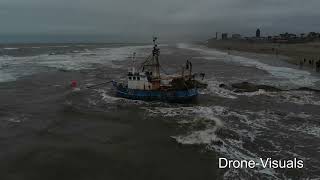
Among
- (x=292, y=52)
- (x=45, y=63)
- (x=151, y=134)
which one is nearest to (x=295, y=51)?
(x=292, y=52)

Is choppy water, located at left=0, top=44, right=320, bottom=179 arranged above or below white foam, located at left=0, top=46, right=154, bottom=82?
below

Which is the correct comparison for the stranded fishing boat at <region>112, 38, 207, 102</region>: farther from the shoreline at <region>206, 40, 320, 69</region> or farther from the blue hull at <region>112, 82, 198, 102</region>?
the shoreline at <region>206, 40, 320, 69</region>

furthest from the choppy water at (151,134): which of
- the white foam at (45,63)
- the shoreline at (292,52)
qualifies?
the shoreline at (292,52)

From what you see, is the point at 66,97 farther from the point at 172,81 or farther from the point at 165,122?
the point at 165,122

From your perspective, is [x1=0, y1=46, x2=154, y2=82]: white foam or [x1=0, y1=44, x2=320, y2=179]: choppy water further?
[x1=0, y1=46, x2=154, y2=82]: white foam

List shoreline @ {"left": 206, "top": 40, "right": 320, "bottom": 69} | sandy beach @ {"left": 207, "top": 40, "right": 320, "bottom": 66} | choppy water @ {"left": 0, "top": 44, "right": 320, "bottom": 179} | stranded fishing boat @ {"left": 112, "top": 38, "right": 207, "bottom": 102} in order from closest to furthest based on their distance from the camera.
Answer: choppy water @ {"left": 0, "top": 44, "right": 320, "bottom": 179}, stranded fishing boat @ {"left": 112, "top": 38, "right": 207, "bottom": 102}, shoreline @ {"left": 206, "top": 40, "right": 320, "bottom": 69}, sandy beach @ {"left": 207, "top": 40, "right": 320, "bottom": 66}

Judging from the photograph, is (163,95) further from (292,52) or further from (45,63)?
(292,52)

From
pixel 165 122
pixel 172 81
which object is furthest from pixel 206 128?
pixel 172 81

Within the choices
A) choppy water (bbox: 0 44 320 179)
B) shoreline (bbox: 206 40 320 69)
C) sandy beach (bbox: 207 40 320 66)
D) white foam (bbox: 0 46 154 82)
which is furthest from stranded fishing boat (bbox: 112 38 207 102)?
sandy beach (bbox: 207 40 320 66)

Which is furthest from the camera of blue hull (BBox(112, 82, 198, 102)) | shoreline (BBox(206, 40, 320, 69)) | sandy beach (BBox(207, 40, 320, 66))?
sandy beach (BBox(207, 40, 320, 66))
